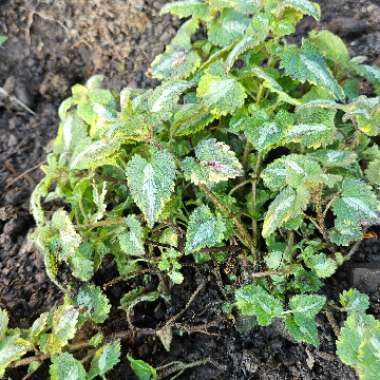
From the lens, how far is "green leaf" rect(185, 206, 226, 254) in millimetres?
1519

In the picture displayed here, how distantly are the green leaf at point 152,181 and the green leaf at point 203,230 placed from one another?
163mm

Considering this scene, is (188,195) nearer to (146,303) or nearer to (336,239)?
(146,303)

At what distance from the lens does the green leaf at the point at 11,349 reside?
1.48m

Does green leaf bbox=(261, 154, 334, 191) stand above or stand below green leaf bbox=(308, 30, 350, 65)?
below

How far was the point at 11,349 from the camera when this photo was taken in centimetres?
151

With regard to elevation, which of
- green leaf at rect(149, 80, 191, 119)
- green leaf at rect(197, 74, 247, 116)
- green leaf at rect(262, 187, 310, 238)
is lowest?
green leaf at rect(262, 187, 310, 238)

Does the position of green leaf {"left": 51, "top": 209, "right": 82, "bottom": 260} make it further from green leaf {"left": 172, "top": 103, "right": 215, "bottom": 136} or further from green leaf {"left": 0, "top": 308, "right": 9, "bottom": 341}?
green leaf {"left": 172, "top": 103, "right": 215, "bottom": 136}

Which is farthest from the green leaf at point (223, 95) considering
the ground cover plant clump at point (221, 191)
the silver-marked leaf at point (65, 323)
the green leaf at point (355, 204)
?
the silver-marked leaf at point (65, 323)

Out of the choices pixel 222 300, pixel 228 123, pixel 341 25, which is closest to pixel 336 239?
pixel 222 300

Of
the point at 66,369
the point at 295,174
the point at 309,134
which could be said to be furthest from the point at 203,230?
the point at 66,369

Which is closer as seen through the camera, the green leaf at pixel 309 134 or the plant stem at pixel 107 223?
the green leaf at pixel 309 134

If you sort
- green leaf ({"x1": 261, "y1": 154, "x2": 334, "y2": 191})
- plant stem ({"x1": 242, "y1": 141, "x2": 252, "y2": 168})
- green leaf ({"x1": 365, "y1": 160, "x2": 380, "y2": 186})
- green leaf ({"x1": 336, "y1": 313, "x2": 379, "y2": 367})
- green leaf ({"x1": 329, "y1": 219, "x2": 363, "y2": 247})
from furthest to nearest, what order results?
plant stem ({"x1": 242, "y1": 141, "x2": 252, "y2": 168})
green leaf ({"x1": 365, "y1": 160, "x2": 380, "y2": 186})
green leaf ({"x1": 329, "y1": 219, "x2": 363, "y2": 247})
green leaf ({"x1": 261, "y1": 154, "x2": 334, "y2": 191})
green leaf ({"x1": 336, "y1": 313, "x2": 379, "y2": 367})

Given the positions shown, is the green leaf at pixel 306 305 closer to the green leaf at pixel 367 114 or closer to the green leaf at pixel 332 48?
the green leaf at pixel 367 114

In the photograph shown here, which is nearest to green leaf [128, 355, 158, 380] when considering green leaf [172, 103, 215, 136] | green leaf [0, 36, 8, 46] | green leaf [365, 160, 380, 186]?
green leaf [172, 103, 215, 136]
